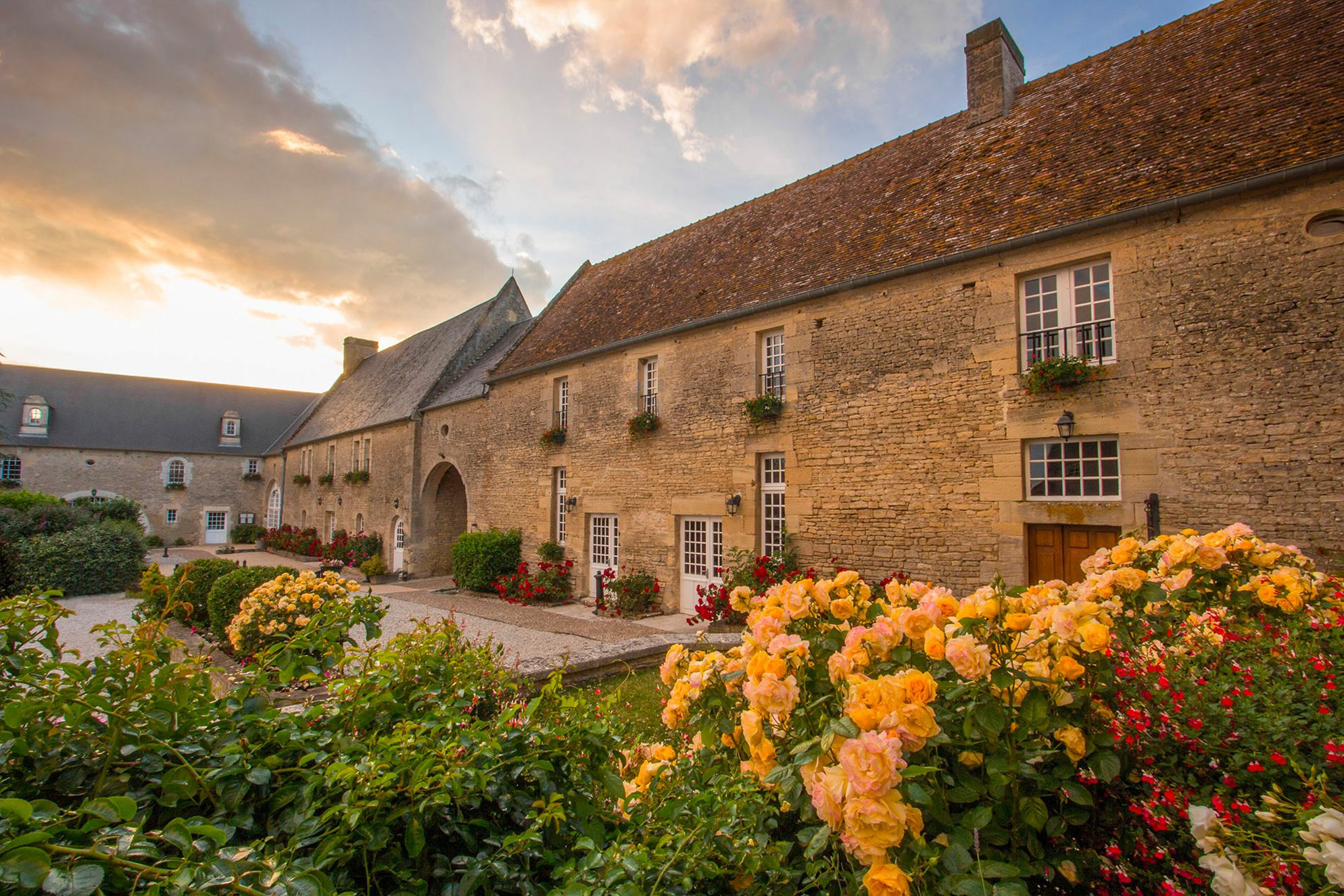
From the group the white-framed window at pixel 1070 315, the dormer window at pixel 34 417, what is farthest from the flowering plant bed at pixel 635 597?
the dormer window at pixel 34 417

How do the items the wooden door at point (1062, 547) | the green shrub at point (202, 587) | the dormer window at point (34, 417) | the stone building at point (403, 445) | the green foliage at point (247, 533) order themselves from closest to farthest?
the wooden door at point (1062, 547) → the green shrub at point (202, 587) → the stone building at point (403, 445) → the dormer window at point (34, 417) → the green foliage at point (247, 533)

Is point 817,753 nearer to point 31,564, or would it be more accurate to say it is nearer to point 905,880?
point 905,880

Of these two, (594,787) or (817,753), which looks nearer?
(817,753)

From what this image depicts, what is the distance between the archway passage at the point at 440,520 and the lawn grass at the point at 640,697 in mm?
14016

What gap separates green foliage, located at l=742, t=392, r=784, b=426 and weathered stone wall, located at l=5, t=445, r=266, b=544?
111 ft

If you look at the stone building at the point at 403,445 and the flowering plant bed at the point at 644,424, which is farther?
the stone building at the point at 403,445

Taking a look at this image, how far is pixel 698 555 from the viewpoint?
12227 millimetres

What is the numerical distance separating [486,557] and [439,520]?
16.9ft

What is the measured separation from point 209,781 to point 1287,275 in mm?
9622

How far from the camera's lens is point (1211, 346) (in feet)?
22.9

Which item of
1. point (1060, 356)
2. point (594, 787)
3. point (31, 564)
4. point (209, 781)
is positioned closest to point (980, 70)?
point (1060, 356)

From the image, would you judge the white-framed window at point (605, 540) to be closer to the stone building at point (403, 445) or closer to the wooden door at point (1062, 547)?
the stone building at point (403, 445)

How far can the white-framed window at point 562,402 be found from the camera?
15.5 meters

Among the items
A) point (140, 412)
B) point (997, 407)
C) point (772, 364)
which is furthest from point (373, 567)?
point (140, 412)
